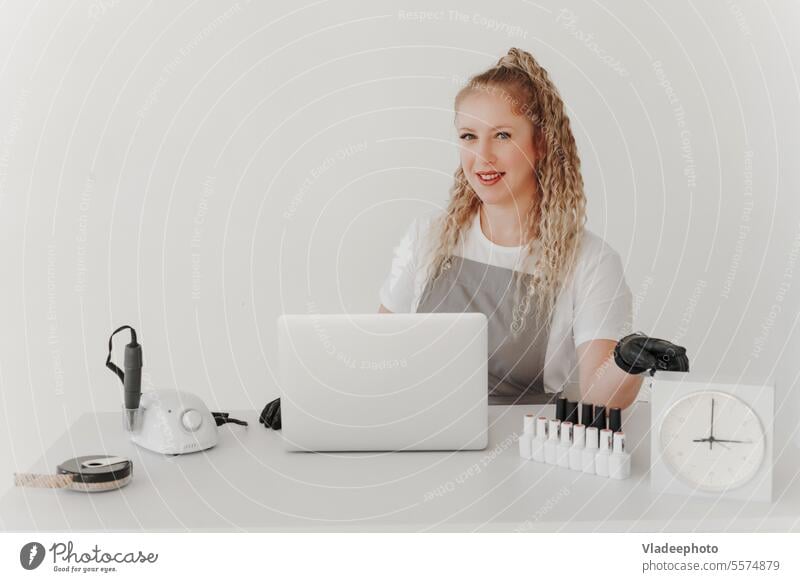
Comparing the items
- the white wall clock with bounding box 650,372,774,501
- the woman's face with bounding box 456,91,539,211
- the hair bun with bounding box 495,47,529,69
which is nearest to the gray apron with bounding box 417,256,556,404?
the woman's face with bounding box 456,91,539,211

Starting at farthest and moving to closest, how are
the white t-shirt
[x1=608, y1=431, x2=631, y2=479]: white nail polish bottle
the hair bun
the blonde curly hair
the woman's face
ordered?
the hair bun, the woman's face, the blonde curly hair, the white t-shirt, [x1=608, y1=431, x2=631, y2=479]: white nail polish bottle

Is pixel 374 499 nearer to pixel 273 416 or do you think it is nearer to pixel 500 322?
pixel 273 416

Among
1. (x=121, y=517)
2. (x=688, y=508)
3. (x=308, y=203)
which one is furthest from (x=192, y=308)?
(x=688, y=508)

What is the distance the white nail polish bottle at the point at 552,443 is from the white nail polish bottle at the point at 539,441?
0.01m

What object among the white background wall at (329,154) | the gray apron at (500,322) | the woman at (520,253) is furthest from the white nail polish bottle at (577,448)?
the white background wall at (329,154)

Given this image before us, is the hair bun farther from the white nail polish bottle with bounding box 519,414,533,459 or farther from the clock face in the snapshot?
the clock face

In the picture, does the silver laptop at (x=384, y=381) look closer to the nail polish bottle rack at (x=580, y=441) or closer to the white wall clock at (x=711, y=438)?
the nail polish bottle rack at (x=580, y=441)

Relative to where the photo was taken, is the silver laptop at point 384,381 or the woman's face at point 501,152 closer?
the silver laptop at point 384,381

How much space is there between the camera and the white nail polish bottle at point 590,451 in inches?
63.7

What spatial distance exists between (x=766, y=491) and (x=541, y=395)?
1.25m

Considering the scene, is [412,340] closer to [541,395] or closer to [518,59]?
[541,395]

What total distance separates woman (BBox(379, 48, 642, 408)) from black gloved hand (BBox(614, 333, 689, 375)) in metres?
0.88

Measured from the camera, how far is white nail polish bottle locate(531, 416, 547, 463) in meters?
1.69

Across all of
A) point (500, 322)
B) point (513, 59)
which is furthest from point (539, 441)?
point (513, 59)
